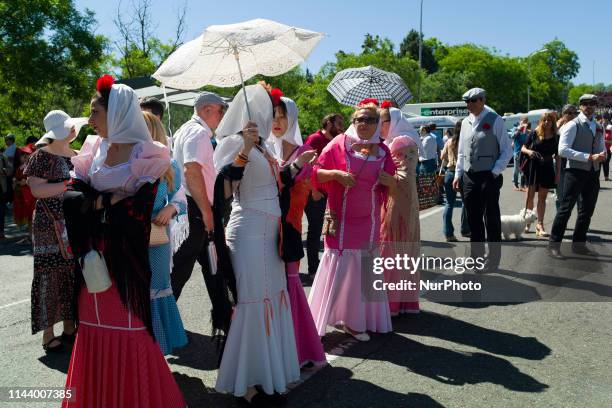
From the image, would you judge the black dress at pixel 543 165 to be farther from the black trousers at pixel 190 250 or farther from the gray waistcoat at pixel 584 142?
the black trousers at pixel 190 250

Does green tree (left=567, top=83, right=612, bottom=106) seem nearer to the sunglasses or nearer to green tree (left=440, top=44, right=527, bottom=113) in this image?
green tree (left=440, top=44, right=527, bottom=113)

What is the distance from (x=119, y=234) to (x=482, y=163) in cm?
483

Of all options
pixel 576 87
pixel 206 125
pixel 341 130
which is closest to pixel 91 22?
pixel 341 130

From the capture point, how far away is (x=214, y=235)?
3666 mm

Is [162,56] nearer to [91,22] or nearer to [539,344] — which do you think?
[91,22]

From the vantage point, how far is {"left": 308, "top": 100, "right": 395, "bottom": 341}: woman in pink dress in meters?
4.99

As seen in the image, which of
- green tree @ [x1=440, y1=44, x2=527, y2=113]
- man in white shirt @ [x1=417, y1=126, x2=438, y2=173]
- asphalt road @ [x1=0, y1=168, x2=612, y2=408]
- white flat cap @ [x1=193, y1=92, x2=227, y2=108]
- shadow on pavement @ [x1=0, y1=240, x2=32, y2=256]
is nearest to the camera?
asphalt road @ [x1=0, y1=168, x2=612, y2=408]

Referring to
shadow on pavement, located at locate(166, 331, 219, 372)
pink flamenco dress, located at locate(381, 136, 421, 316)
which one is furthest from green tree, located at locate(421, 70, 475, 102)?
shadow on pavement, located at locate(166, 331, 219, 372)

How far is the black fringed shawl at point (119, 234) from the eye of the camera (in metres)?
3.26

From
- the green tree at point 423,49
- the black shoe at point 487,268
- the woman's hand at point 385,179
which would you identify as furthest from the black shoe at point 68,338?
the green tree at point 423,49

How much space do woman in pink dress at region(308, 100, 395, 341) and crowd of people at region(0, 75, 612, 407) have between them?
0.04 ft

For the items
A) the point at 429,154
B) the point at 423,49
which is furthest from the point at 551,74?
the point at 429,154

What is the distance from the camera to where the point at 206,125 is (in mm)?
5078

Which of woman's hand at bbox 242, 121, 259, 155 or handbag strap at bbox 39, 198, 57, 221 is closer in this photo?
woman's hand at bbox 242, 121, 259, 155
